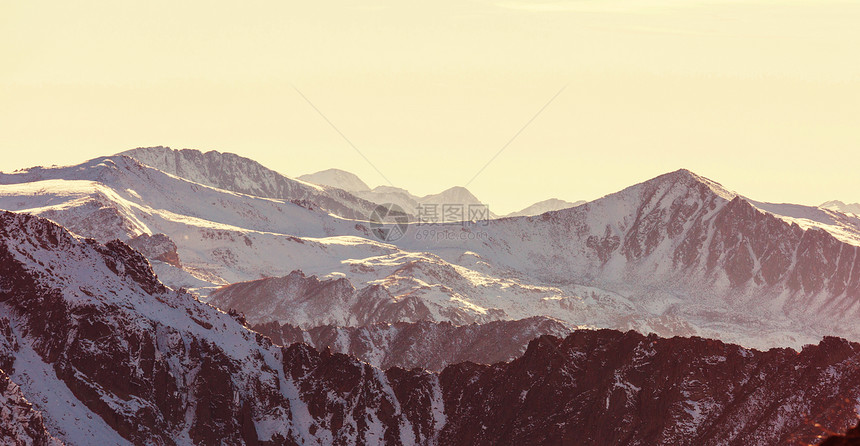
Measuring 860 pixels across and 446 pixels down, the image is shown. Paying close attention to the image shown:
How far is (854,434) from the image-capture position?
198ft

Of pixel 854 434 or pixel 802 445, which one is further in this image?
pixel 802 445

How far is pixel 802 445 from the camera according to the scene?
66.0 metres

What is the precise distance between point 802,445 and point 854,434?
19.8ft
